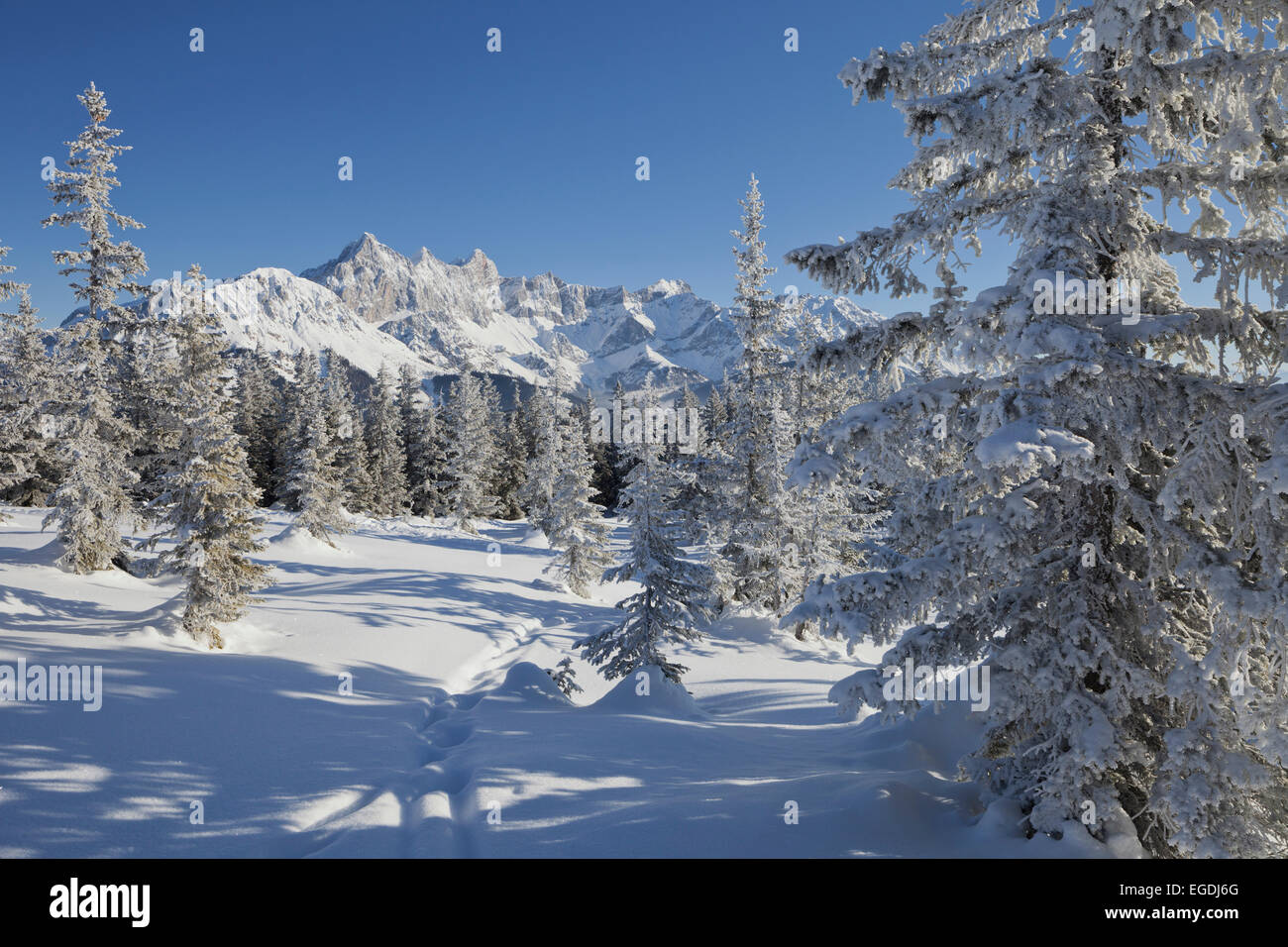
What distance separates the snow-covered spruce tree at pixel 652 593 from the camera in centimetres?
1280

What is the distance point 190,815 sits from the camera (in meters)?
6.20

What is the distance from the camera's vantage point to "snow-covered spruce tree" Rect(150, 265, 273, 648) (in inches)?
615

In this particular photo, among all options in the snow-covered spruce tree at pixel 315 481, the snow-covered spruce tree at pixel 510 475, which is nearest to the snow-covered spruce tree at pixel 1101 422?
the snow-covered spruce tree at pixel 315 481

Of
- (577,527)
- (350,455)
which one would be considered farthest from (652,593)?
(350,455)

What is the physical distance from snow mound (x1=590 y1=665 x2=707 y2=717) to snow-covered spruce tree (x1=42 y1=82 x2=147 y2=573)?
691 inches

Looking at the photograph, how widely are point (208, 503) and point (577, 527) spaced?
16649mm

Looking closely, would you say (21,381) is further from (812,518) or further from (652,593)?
(812,518)

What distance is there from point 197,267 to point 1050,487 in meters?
21.3

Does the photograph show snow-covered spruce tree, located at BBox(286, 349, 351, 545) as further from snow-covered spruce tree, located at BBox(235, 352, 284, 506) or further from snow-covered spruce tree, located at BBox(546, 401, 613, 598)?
snow-covered spruce tree, located at BBox(546, 401, 613, 598)

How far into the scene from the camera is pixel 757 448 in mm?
21266

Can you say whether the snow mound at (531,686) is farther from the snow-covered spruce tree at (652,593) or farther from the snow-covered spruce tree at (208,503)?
the snow-covered spruce tree at (208,503)

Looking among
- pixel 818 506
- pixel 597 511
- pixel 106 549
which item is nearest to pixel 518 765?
pixel 818 506
